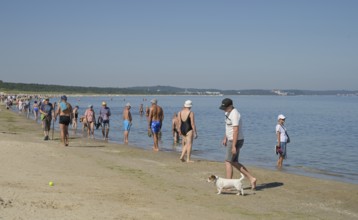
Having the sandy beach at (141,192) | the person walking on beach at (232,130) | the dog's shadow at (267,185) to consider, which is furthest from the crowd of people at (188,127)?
the sandy beach at (141,192)

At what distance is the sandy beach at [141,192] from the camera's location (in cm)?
689

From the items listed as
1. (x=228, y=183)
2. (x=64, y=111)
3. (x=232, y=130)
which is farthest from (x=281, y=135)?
(x=64, y=111)

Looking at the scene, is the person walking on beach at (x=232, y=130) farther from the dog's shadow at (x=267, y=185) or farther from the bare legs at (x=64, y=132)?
the bare legs at (x=64, y=132)

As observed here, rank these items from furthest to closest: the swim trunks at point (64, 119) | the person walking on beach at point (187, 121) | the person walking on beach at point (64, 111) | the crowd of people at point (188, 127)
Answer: the swim trunks at point (64, 119)
the person walking on beach at point (64, 111)
the person walking on beach at point (187, 121)
the crowd of people at point (188, 127)

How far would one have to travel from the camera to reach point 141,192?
8562 millimetres

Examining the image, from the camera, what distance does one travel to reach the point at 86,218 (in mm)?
6305

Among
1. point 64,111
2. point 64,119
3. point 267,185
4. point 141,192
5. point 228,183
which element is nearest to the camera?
point 141,192

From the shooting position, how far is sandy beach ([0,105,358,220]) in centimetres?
689

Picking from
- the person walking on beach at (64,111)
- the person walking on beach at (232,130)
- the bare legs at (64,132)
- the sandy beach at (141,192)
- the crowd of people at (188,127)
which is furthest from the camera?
the bare legs at (64,132)

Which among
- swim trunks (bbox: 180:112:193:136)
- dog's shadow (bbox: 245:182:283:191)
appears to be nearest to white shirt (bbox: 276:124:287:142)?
swim trunks (bbox: 180:112:193:136)

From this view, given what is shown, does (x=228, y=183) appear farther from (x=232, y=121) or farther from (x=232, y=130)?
(x=232, y=121)

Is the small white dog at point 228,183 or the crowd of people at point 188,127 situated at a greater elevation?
the crowd of people at point 188,127

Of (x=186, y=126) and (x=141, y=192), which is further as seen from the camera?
(x=186, y=126)

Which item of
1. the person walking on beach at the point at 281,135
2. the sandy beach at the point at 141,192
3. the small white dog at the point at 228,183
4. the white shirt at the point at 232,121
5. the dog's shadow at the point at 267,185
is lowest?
the dog's shadow at the point at 267,185
